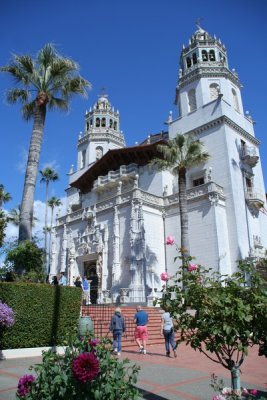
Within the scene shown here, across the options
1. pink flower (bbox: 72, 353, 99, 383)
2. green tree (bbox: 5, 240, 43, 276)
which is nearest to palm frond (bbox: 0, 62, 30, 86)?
green tree (bbox: 5, 240, 43, 276)

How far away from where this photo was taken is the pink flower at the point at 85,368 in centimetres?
373

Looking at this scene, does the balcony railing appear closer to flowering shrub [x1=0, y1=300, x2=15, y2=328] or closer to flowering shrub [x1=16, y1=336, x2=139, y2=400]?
flowering shrub [x1=0, y1=300, x2=15, y2=328]

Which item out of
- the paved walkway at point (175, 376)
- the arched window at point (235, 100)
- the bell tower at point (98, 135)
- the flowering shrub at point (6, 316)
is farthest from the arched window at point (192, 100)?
the flowering shrub at point (6, 316)

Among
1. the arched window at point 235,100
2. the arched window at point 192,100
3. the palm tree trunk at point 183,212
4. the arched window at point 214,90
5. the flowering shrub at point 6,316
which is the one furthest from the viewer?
Answer: the arched window at point 235,100

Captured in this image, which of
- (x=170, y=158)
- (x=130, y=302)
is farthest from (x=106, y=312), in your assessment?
(x=170, y=158)

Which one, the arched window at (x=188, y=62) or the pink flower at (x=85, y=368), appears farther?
the arched window at (x=188, y=62)

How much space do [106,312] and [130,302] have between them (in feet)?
17.5

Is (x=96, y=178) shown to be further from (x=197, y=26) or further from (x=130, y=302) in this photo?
(x=197, y=26)

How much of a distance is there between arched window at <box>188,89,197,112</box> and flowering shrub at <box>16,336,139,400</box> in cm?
3007

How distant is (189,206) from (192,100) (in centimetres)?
1163

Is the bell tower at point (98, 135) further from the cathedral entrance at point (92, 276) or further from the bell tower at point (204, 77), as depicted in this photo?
the cathedral entrance at point (92, 276)

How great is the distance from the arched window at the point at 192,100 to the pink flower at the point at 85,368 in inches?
1196

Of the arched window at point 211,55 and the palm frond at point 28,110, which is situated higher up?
the arched window at point 211,55

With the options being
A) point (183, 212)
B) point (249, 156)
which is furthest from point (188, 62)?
point (183, 212)
